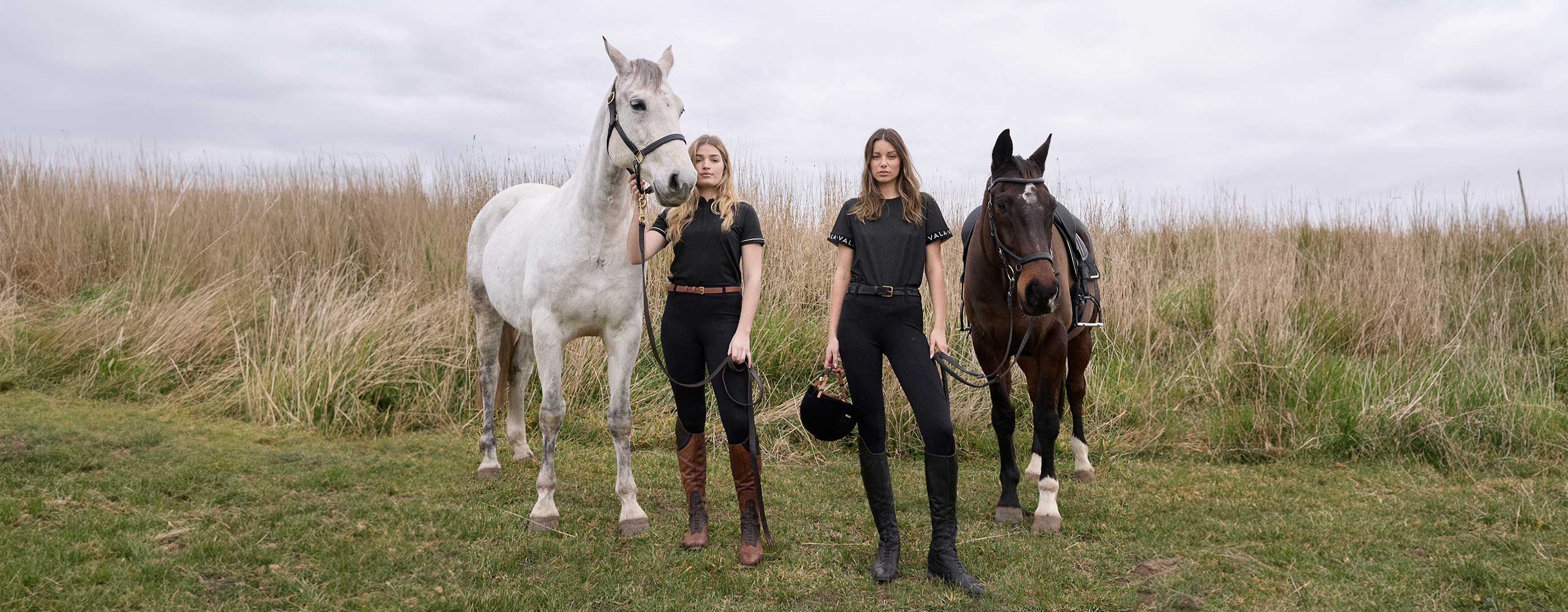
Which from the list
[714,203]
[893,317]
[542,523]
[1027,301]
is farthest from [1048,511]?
[542,523]

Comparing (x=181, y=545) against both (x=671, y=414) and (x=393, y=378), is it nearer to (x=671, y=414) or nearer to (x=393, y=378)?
(x=393, y=378)

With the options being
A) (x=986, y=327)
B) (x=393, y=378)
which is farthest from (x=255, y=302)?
(x=986, y=327)

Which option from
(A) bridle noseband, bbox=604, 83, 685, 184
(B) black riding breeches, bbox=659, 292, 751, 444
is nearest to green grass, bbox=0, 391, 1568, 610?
(B) black riding breeches, bbox=659, 292, 751, 444

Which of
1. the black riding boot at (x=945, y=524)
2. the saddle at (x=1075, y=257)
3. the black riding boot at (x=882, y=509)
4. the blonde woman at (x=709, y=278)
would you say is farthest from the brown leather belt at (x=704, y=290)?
the saddle at (x=1075, y=257)

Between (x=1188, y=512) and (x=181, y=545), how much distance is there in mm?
4511

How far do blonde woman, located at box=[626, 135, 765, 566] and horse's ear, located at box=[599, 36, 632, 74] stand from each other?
40cm

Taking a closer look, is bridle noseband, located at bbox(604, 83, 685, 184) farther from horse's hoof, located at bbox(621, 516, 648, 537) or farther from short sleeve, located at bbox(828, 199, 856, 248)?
horse's hoof, located at bbox(621, 516, 648, 537)

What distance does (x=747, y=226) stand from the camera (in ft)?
11.0

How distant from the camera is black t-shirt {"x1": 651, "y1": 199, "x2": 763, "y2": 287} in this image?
334 cm

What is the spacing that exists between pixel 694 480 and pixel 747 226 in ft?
3.61

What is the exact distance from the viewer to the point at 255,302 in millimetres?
6945

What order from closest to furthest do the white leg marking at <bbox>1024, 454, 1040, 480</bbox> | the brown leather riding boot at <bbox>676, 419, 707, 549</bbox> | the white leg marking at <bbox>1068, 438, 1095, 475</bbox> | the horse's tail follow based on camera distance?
the brown leather riding boot at <bbox>676, 419, 707, 549</bbox> < the white leg marking at <bbox>1024, 454, 1040, 480</bbox> < the white leg marking at <bbox>1068, 438, 1095, 475</bbox> < the horse's tail

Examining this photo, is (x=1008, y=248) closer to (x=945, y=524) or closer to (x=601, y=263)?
(x=945, y=524)

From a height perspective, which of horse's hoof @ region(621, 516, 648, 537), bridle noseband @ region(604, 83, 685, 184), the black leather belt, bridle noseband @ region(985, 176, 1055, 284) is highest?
bridle noseband @ region(604, 83, 685, 184)
